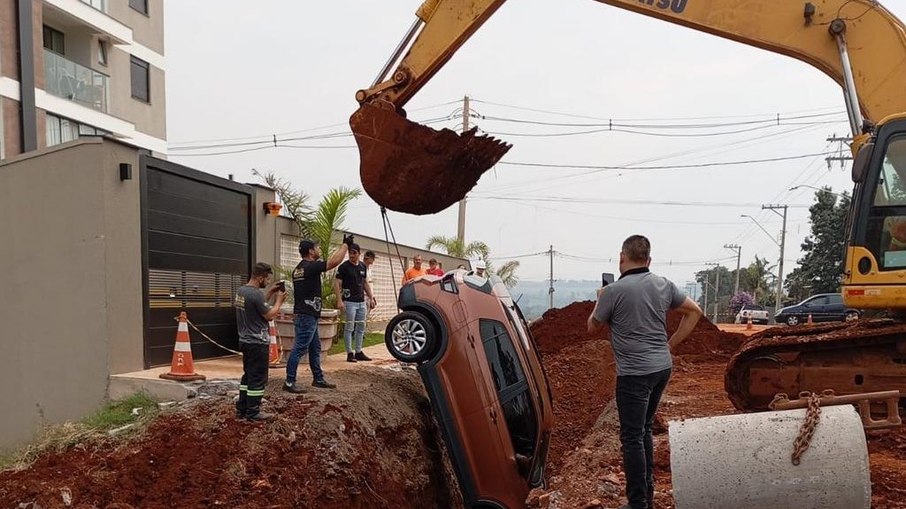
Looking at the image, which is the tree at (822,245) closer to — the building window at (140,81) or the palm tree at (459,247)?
the palm tree at (459,247)

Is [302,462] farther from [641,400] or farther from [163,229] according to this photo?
[163,229]

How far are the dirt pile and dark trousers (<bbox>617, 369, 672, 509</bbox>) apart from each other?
259cm

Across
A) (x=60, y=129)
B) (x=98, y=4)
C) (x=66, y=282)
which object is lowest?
(x=66, y=282)

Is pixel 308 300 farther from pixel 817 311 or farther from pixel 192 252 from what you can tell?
pixel 817 311

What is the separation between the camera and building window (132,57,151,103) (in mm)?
22984

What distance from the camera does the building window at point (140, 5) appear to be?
22889mm

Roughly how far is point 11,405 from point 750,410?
8593 mm

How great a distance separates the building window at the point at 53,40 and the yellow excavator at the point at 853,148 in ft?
58.9

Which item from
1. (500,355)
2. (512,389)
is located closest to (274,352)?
(500,355)

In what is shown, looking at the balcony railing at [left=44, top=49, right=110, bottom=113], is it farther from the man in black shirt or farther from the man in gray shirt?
the man in gray shirt

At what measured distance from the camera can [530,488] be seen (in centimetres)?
561

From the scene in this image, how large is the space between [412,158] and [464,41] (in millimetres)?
1479

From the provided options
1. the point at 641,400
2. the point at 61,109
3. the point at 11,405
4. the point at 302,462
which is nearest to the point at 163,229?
the point at 11,405

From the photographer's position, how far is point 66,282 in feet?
26.0
